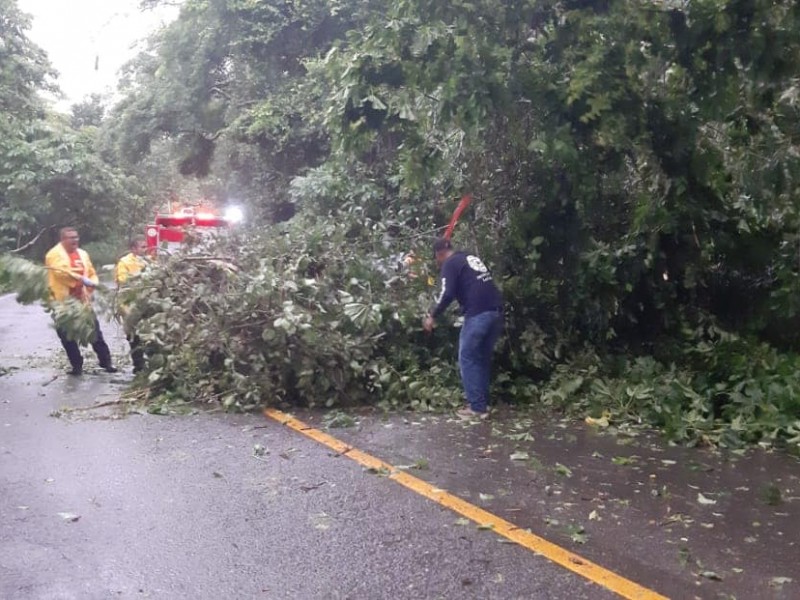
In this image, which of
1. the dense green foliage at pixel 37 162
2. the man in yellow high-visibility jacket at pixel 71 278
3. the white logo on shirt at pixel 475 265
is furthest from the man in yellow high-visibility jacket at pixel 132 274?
the dense green foliage at pixel 37 162

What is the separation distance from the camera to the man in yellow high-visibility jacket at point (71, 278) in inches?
397

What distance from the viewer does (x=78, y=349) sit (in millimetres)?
10367

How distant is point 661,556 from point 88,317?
23.0 ft

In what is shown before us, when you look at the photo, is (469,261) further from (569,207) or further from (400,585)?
(400,585)

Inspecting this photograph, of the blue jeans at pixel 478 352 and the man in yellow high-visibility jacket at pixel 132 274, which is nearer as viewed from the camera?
the blue jeans at pixel 478 352

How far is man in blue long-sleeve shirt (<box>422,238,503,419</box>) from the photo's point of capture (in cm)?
806

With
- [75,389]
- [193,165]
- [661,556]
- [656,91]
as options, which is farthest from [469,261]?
[193,165]

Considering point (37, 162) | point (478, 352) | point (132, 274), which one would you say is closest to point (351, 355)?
point (478, 352)

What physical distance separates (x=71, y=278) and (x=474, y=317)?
4.88m

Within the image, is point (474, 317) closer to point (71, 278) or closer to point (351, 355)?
point (351, 355)

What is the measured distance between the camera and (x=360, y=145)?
8.48 meters

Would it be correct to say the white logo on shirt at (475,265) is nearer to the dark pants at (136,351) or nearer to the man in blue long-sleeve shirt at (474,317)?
the man in blue long-sleeve shirt at (474,317)

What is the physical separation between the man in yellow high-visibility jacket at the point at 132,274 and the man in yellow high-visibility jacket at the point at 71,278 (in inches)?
13.3

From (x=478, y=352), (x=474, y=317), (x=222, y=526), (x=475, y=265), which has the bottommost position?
(x=222, y=526)
